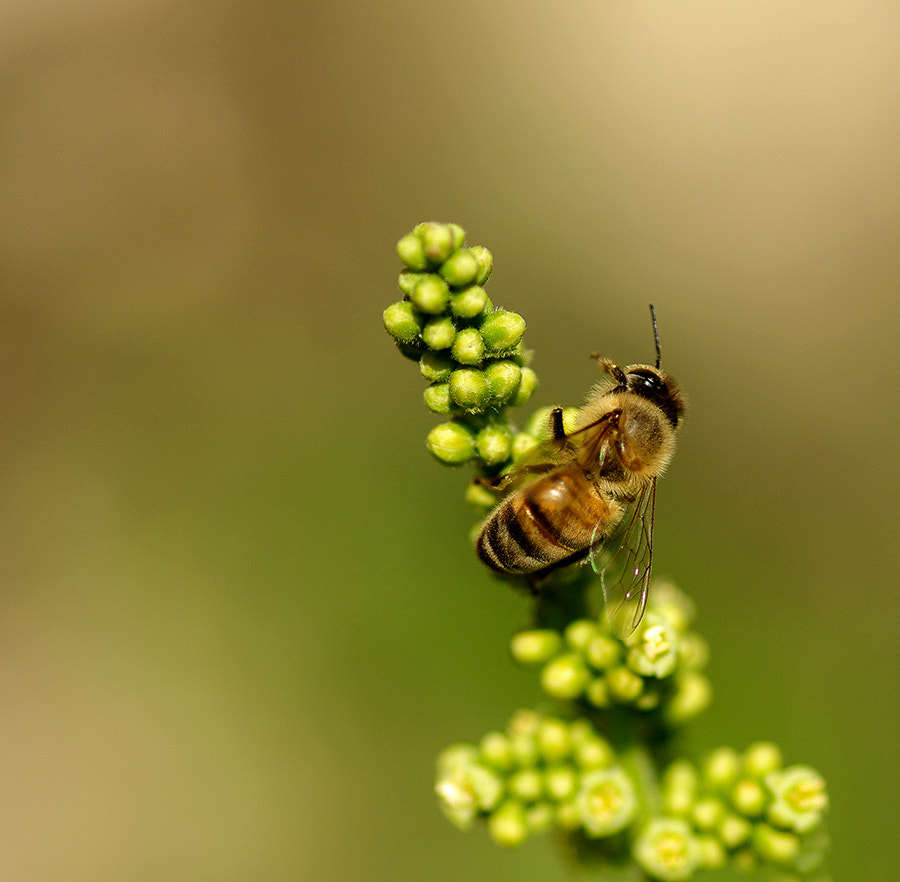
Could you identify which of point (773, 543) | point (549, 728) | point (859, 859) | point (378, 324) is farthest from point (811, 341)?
point (549, 728)

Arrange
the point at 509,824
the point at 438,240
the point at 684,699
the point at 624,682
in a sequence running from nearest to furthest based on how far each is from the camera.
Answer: the point at 438,240 < the point at 624,682 < the point at 509,824 < the point at 684,699

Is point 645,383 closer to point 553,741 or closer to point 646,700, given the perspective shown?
point 646,700

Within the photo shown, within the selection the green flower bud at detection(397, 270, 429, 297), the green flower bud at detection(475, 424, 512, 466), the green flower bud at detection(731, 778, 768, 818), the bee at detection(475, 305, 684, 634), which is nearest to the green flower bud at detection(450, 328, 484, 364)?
the green flower bud at detection(397, 270, 429, 297)

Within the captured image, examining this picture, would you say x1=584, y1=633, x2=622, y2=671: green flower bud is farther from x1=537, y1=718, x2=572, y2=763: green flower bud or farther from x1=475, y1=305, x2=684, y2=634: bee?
x1=537, y1=718, x2=572, y2=763: green flower bud

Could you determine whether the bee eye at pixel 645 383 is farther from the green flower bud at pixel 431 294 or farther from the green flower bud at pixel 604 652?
the green flower bud at pixel 431 294

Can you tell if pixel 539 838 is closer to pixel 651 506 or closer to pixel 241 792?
pixel 241 792

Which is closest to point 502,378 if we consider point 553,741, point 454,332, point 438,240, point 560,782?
point 454,332

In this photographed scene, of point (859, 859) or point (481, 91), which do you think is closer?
point (859, 859)
